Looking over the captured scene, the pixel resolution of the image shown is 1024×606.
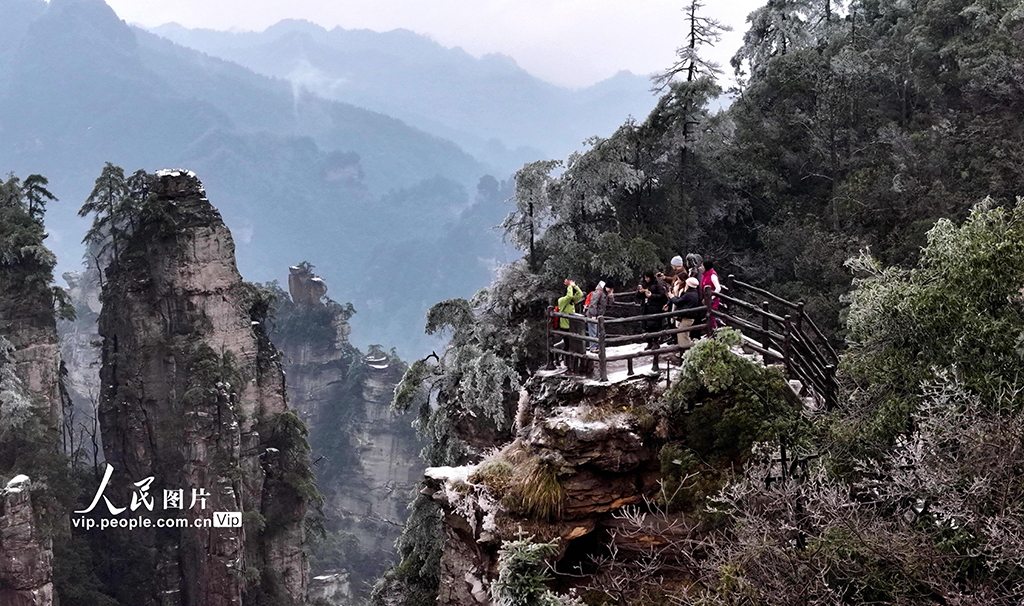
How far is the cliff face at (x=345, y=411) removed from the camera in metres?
56.4

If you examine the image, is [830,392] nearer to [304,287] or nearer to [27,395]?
[27,395]

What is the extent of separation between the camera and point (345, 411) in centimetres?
5950

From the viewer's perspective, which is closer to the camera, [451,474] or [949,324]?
[949,324]

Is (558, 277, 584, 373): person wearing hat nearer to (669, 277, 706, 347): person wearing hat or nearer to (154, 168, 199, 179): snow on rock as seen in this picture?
(669, 277, 706, 347): person wearing hat

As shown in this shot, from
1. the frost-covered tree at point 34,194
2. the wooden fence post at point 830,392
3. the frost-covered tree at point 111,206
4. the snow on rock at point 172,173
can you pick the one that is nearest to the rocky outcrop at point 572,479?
the wooden fence post at point 830,392

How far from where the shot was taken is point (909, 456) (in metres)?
6.08

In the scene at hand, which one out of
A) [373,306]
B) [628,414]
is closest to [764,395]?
[628,414]

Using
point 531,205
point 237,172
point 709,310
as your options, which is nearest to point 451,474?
point 709,310

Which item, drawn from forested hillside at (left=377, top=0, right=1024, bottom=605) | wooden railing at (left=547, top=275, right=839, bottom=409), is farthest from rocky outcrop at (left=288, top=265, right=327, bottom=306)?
wooden railing at (left=547, top=275, right=839, bottom=409)

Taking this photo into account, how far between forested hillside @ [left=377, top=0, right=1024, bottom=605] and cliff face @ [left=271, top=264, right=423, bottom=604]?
3843 cm

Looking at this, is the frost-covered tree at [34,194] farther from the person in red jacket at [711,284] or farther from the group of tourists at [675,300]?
the person in red jacket at [711,284]

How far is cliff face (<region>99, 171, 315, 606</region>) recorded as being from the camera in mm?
25594

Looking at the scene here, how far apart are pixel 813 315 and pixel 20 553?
23394 millimetres

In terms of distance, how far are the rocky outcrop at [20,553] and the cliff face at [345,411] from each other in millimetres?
34677
